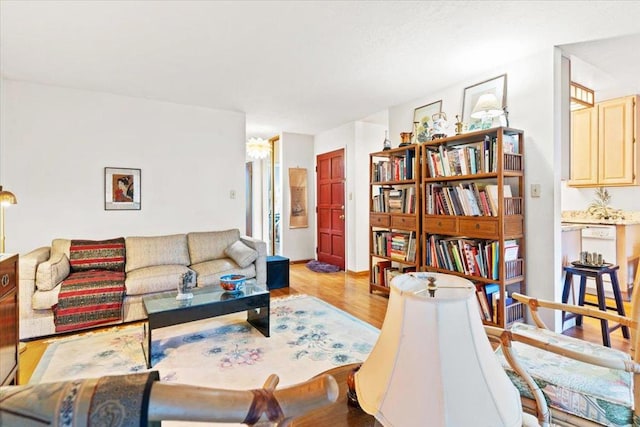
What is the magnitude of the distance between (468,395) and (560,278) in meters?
2.88

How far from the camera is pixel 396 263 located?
4152mm

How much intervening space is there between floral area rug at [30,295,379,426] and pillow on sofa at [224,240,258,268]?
0.68 meters

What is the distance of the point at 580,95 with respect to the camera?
3523 millimetres

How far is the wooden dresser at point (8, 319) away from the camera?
1604mm

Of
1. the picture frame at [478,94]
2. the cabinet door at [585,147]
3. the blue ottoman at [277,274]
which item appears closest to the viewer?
the picture frame at [478,94]

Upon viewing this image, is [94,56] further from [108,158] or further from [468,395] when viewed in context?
[468,395]

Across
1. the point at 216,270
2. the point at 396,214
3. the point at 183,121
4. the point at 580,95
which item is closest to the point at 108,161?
the point at 183,121

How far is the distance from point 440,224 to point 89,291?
3.42 metres

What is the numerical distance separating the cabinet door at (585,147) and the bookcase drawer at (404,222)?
2.63m

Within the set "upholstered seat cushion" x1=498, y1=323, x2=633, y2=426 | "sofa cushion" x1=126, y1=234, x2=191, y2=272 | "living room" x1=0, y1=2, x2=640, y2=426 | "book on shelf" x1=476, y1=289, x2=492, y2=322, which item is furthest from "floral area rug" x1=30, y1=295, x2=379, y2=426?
"living room" x1=0, y1=2, x2=640, y2=426

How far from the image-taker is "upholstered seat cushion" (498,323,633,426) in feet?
3.92

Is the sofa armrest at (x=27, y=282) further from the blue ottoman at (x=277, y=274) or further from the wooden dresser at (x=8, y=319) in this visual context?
the blue ottoman at (x=277, y=274)

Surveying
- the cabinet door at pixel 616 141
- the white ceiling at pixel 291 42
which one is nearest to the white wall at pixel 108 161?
the white ceiling at pixel 291 42

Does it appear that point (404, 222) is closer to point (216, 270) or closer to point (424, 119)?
point (424, 119)
